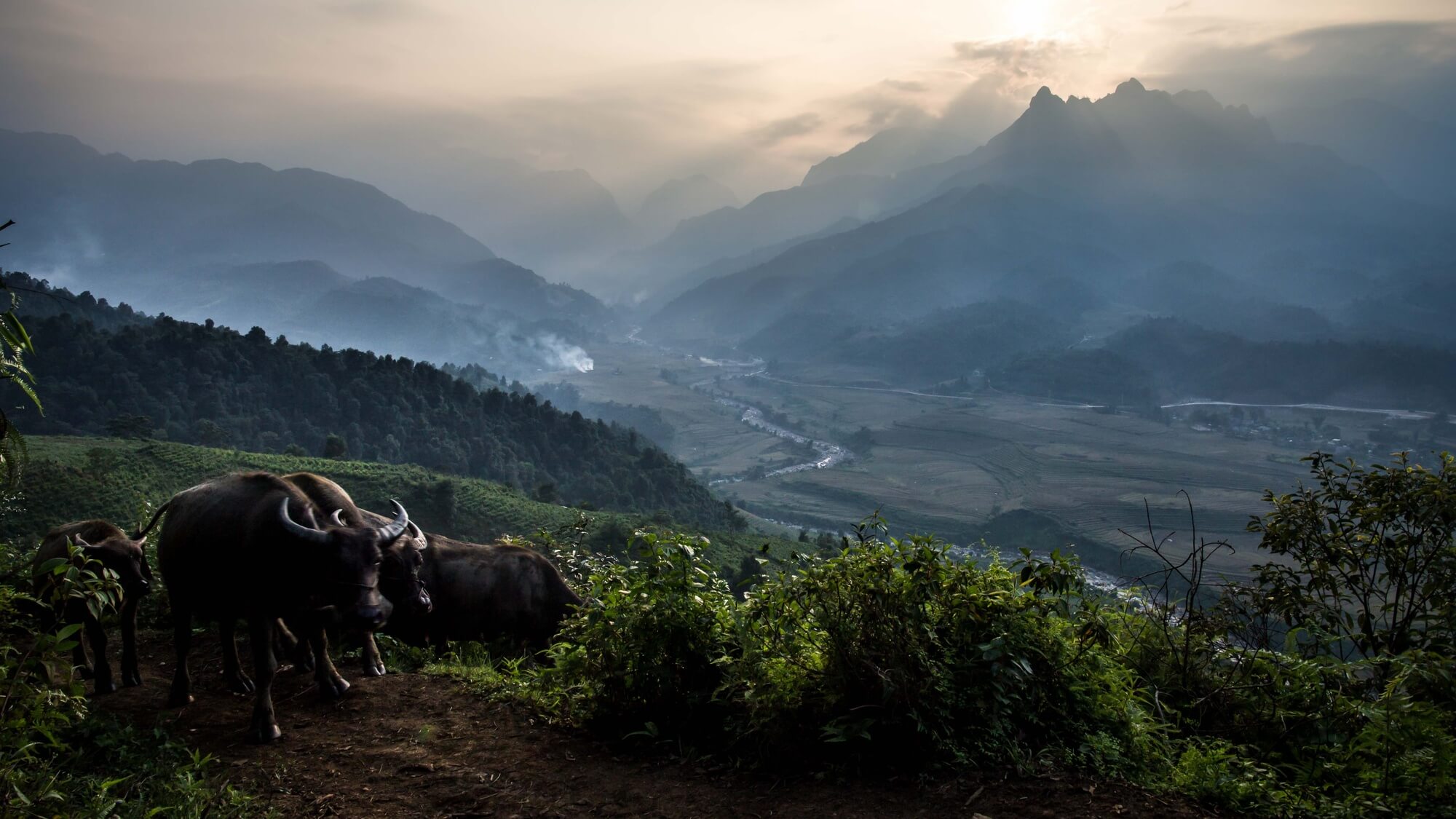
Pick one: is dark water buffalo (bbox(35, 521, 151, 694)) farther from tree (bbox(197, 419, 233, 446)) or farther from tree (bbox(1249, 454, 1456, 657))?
tree (bbox(197, 419, 233, 446))

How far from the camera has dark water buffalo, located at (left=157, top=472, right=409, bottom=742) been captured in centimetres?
578

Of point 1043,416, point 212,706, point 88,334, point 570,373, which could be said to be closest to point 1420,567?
point 212,706

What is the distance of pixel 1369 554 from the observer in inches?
240

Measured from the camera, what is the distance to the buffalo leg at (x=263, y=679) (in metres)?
5.56

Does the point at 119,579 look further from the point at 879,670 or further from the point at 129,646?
the point at 879,670

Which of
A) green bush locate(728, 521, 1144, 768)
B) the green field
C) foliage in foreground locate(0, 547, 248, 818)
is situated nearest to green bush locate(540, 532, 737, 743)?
green bush locate(728, 521, 1144, 768)

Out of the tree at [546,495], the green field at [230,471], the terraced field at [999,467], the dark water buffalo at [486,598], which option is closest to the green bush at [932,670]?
the dark water buffalo at [486,598]

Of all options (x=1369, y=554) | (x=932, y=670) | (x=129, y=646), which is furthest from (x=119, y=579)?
(x=1369, y=554)

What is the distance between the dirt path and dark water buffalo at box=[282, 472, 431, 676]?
0.42 m

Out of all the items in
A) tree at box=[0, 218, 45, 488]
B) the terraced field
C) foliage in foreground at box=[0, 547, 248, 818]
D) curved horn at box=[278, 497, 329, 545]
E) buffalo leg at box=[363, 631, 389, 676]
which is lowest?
the terraced field

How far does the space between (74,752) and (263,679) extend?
1079 millimetres

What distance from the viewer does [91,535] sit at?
6.74 m

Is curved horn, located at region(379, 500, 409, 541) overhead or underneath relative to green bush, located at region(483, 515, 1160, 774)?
overhead

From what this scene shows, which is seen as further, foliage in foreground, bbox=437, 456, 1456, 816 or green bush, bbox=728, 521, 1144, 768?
green bush, bbox=728, 521, 1144, 768
